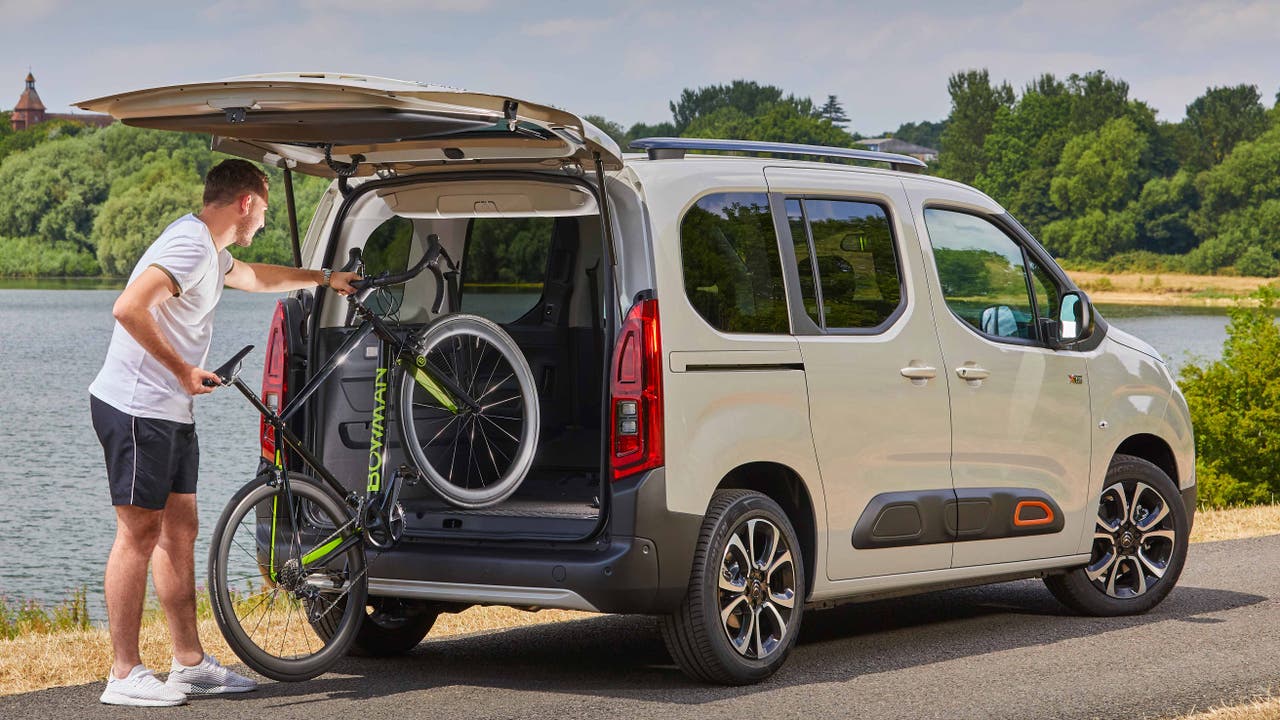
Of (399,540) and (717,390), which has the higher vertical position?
(717,390)

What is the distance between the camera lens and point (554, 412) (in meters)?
7.22

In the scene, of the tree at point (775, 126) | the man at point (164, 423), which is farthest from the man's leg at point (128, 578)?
the tree at point (775, 126)

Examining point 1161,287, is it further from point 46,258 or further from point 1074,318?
point 1074,318

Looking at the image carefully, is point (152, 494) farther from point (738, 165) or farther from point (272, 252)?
point (272, 252)

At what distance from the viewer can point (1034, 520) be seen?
7918 mm

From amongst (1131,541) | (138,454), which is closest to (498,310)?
(138,454)

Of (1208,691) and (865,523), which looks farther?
(865,523)

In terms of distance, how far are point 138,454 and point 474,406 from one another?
1.32 meters

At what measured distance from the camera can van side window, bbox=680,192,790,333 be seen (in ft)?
21.5

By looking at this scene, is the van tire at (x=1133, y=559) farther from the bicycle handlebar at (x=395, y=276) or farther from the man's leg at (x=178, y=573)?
the man's leg at (x=178, y=573)

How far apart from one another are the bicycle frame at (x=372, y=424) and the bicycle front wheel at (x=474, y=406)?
0.04 metres

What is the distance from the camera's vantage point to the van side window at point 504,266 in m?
7.36

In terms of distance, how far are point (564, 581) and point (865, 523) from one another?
1472 mm

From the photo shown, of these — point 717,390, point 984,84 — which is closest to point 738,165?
point 717,390
